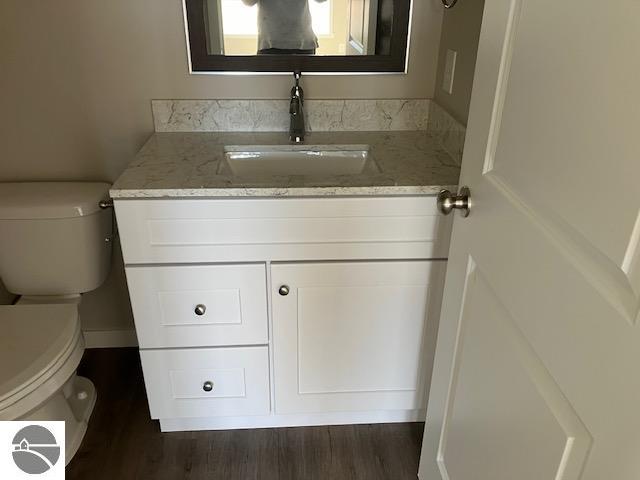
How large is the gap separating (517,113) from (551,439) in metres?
0.50

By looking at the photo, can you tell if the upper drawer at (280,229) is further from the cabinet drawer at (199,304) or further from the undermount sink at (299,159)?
the undermount sink at (299,159)

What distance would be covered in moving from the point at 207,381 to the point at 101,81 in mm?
976

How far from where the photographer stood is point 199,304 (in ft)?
4.69

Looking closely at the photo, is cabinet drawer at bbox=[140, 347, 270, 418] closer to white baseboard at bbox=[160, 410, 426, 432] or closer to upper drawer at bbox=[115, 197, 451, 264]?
white baseboard at bbox=[160, 410, 426, 432]

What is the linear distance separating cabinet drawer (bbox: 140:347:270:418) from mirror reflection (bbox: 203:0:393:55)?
921mm

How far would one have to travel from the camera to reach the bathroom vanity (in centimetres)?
131

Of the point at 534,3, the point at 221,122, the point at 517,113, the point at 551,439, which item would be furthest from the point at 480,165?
the point at 221,122

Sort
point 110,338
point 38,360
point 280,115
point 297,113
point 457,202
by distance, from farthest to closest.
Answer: point 110,338
point 280,115
point 297,113
point 38,360
point 457,202

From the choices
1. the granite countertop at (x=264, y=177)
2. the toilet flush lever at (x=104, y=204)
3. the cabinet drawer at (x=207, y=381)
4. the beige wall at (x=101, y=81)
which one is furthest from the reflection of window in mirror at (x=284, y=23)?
the cabinet drawer at (x=207, y=381)

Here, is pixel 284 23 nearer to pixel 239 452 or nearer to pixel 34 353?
pixel 34 353

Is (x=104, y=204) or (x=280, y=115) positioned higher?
(x=280, y=115)

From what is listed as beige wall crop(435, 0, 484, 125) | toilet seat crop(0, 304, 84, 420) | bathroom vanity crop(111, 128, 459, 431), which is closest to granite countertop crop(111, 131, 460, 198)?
bathroom vanity crop(111, 128, 459, 431)

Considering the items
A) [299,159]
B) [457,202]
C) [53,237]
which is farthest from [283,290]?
[53,237]

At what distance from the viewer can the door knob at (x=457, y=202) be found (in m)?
1.07
